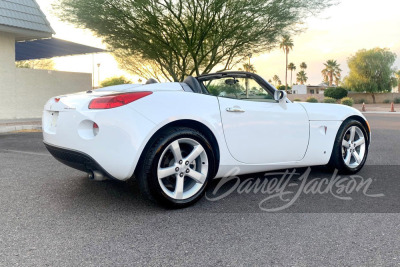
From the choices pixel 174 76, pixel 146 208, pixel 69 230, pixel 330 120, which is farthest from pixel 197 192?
pixel 174 76

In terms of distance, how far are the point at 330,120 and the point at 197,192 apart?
2.20 meters

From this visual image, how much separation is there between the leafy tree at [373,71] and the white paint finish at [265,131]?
6053 cm

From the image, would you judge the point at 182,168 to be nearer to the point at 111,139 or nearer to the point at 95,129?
the point at 111,139

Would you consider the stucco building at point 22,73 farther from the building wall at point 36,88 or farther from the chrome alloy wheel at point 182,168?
the chrome alloy wheel at point 182,168

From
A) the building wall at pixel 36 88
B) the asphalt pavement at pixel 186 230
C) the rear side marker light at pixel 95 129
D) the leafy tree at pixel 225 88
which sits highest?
the building wall at pixel 36 88

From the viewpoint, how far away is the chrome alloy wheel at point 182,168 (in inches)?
139

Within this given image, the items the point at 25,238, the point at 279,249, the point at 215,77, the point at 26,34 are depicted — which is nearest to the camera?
the point at 279,249

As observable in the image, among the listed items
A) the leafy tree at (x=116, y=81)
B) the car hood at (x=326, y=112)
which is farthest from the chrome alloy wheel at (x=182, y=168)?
the leafy tree at (x=116, y=81)

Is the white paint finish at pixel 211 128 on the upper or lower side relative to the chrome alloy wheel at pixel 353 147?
upper

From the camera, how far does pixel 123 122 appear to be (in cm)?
334

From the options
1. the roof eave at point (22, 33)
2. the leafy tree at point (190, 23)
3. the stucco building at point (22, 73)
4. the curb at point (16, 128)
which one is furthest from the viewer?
the leafy tree at point (190, 23)

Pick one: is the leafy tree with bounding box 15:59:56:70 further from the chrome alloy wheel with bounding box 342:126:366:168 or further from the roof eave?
the chrome alloy wheel with bounding box 342:126:366:168

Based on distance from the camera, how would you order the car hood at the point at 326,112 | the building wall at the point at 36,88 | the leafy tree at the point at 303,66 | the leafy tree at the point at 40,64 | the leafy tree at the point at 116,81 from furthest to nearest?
the leafy tree at the point at 303,66 < the leafy tree at the point at 116,81 < the leafy tree at the point at 40,64 < the building wall at the point at 36,88 < the car hood at the point at 326,112

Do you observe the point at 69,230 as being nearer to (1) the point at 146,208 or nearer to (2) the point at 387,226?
(1) the point at 146,208
